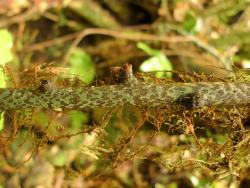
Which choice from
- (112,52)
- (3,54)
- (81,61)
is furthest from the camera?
(112,52)

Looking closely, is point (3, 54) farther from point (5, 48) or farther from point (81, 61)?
point (81, 61)

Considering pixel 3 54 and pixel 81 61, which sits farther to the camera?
pixel 81 61

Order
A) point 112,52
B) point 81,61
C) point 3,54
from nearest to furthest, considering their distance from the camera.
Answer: point 3,54 < point 81,61 < point 112,52

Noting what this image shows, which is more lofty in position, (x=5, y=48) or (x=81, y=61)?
(x=81, y=61)

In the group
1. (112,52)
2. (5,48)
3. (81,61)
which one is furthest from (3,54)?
(112,52)

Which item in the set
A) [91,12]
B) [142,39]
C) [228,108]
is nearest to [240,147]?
[228,108]

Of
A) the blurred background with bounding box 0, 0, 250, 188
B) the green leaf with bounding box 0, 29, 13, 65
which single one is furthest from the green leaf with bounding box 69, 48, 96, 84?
the green leaf with bounding box 0, 29, 13, 65

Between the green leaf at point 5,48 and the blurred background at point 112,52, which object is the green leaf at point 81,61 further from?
the green leaf at point 5,48

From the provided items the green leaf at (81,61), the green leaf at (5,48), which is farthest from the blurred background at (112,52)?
the green leaf at (5,48)

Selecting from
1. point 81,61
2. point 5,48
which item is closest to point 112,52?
point 81,61

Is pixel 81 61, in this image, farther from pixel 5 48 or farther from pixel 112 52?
pixel 5 48

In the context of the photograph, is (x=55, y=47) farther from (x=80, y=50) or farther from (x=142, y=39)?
(x=142, y=39)
